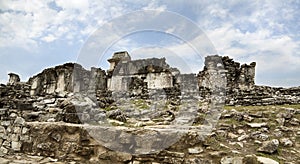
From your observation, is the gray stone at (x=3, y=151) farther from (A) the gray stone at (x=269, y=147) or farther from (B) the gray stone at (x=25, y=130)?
(A) the gray stone at (x=269, y=147)

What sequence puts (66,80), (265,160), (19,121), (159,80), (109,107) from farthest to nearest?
(159,80) → (66,80) → (109,107) → (19,121) → (265,160)

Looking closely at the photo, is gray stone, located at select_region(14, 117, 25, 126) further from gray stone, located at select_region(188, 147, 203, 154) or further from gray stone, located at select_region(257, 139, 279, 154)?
gray stone, located at select_region(257, 139, 279, 154)

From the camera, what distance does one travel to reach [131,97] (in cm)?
1274

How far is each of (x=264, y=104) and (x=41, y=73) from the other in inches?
584

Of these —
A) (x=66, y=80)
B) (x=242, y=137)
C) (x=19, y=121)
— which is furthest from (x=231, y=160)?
(x=66, y=80)

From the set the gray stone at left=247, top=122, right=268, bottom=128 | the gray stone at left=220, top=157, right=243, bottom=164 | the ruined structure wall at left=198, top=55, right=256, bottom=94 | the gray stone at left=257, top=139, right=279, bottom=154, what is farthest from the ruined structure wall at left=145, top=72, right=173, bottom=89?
the gray stone at left=220, top=157, right=243, bottom=164

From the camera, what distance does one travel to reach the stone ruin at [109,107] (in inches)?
181

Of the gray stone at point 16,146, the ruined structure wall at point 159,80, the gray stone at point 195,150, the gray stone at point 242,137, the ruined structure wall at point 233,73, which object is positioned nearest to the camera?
the gray stone at point 195,150

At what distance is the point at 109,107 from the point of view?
9477mm

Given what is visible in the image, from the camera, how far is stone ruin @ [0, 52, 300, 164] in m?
4.60

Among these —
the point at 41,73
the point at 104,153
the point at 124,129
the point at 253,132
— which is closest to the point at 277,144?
the point at 253,132

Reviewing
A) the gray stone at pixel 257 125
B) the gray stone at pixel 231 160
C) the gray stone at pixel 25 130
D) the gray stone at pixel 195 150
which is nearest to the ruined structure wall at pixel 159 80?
the gray stone at pixel 257 125

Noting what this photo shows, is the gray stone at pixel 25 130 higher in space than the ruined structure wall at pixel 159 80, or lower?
lower

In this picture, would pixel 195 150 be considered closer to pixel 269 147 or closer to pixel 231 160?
pixel 231 160
